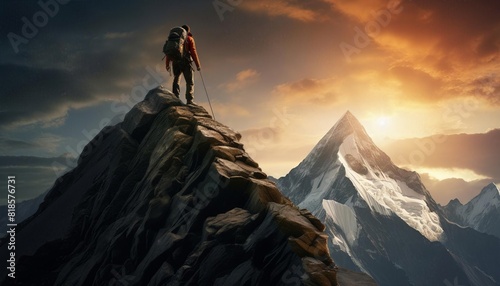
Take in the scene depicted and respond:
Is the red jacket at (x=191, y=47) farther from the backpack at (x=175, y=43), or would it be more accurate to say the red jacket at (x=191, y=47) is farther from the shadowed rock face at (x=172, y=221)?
the shadowed rock face at (x=172, y=221)

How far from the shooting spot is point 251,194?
21.4 meters

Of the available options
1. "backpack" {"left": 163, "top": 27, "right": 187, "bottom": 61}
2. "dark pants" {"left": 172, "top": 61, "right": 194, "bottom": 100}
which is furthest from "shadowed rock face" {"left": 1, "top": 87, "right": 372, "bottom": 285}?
"backpack" {"left": 163, "top": 27, "right": 187, "bottom": 61}

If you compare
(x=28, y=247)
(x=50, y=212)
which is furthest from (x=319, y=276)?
(x=50, y=212)

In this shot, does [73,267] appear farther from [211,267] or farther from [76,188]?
[211,267]

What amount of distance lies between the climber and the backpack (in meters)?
0.66

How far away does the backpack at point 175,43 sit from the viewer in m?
30.8

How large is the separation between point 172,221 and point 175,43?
15083mm

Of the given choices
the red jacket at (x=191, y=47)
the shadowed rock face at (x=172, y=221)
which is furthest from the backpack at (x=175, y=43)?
the shadowed rock face at (x=172, y=221)

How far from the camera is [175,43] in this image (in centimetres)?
3078

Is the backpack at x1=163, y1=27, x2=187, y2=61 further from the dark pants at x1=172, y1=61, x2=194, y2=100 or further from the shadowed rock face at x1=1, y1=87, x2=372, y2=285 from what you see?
the shadowed rock face at x1=1, y1=87, x2=372, y2=285

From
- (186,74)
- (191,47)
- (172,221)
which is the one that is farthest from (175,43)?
(172,221)

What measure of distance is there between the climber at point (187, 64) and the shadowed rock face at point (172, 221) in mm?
1753

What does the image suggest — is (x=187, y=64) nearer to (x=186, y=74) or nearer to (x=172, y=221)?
(x=186, y=74)

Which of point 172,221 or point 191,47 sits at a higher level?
point 191,47
